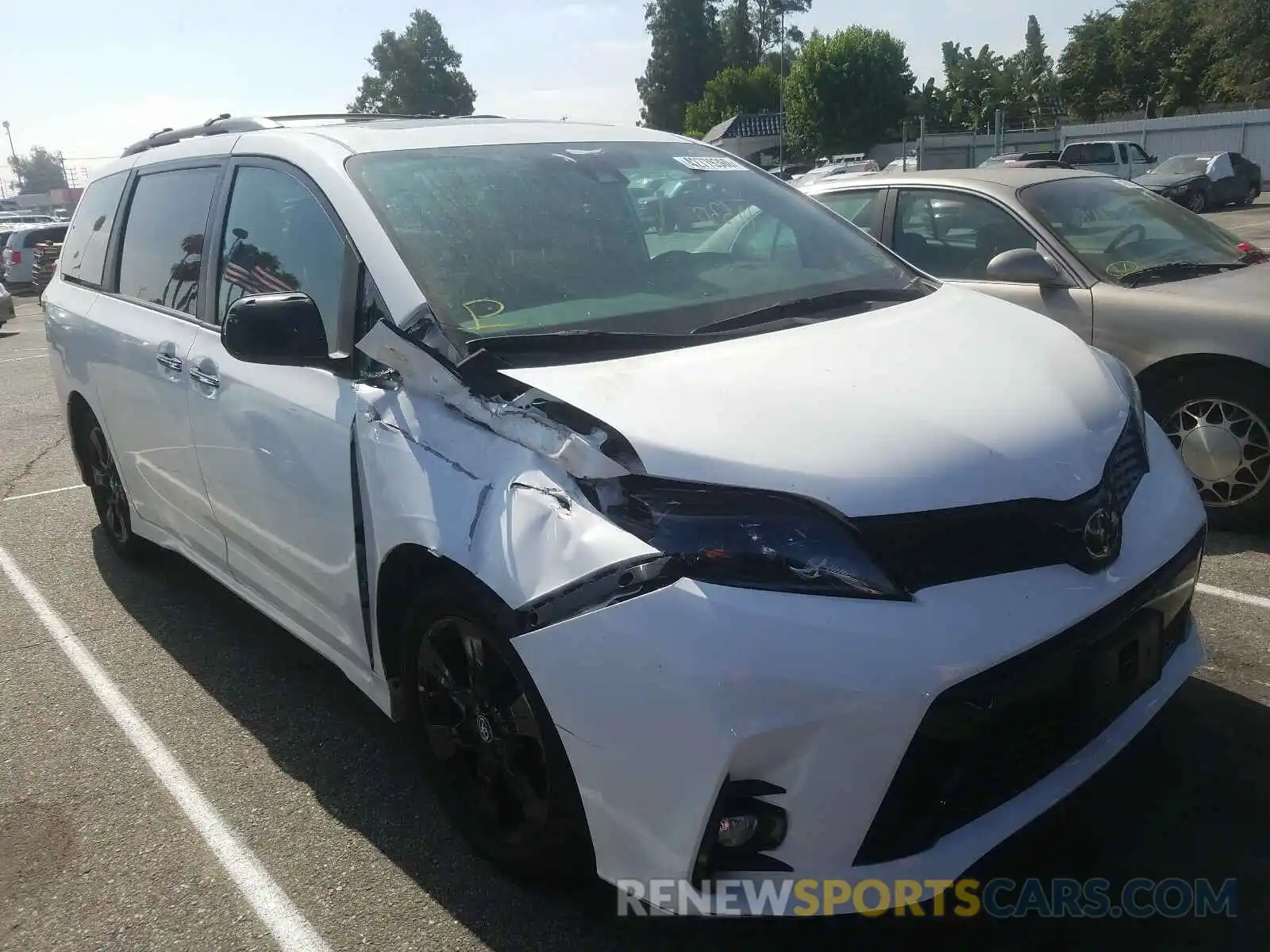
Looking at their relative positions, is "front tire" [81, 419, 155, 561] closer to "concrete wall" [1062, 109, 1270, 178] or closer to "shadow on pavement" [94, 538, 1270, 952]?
"shadow on pavement" [94, 538, 1270, 952]

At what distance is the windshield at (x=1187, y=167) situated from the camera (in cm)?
2716

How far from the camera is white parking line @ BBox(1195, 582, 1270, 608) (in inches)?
157

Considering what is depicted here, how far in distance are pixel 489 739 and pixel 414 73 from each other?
379 ft

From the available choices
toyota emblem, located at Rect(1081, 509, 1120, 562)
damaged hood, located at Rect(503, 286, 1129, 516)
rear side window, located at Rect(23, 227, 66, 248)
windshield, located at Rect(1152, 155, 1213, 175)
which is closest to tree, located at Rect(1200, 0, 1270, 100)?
windshield, located at Rect(1152, 155, 1213, 175)

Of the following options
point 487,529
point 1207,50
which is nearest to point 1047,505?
point 487,529

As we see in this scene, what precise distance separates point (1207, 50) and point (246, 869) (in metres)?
66.3

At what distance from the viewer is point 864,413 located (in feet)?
7.31

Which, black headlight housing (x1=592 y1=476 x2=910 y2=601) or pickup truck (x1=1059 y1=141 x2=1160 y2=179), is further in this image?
pickup truck (x1=1059 y1=141 x2=1160 y2=179)

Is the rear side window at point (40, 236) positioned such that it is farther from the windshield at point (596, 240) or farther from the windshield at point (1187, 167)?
the windshield at point (1187, 167)

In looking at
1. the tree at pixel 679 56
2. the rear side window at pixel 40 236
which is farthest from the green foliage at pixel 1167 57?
the rear side window at pixel 40 236

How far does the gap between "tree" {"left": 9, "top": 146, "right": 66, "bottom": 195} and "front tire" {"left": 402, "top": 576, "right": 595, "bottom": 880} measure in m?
165

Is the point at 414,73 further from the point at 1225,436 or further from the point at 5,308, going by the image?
the point at 1225,436

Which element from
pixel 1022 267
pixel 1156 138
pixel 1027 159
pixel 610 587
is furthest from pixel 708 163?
pixel 1156 138
